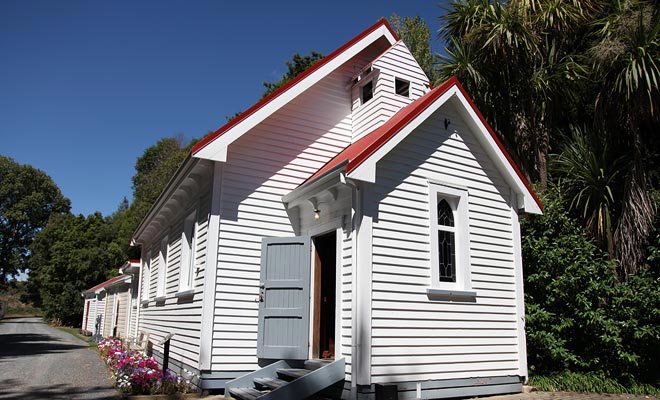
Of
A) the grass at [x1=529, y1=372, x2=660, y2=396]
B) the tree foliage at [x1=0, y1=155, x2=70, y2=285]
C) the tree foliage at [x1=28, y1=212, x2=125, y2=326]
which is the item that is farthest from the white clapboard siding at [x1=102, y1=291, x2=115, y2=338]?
the tree foliage at [x1=0, y1=155, x2=70, y2=285]

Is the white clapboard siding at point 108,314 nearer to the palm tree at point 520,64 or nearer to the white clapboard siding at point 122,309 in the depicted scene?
the white clapboard siding at point 122,309

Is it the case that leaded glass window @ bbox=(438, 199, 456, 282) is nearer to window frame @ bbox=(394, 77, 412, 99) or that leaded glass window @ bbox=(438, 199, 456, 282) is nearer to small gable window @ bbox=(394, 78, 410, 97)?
window frame @ bbox=(394, 77, 412, 99)

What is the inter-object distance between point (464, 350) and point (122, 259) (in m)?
42.2

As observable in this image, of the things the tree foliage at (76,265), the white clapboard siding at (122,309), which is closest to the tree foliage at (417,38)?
the white clapboard siding at (122,309)

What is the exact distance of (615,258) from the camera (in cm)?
1163

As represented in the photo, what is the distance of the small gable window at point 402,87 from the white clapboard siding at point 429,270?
2.30 metres

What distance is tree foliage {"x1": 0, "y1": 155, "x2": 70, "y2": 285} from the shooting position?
6266cm

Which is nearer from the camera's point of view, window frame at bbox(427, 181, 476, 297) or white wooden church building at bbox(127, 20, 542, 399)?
white wooden church building at bbox(127, 20, 542, 399)

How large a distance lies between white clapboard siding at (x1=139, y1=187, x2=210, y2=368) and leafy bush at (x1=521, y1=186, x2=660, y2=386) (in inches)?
270

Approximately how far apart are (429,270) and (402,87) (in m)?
4.97

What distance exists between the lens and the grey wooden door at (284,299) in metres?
8.73

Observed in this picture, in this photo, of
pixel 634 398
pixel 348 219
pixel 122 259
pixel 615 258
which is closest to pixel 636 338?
pixel 634 398

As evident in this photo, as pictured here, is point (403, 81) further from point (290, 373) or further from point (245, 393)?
point (245, 393)

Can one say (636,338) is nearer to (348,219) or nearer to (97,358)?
(348,219)
